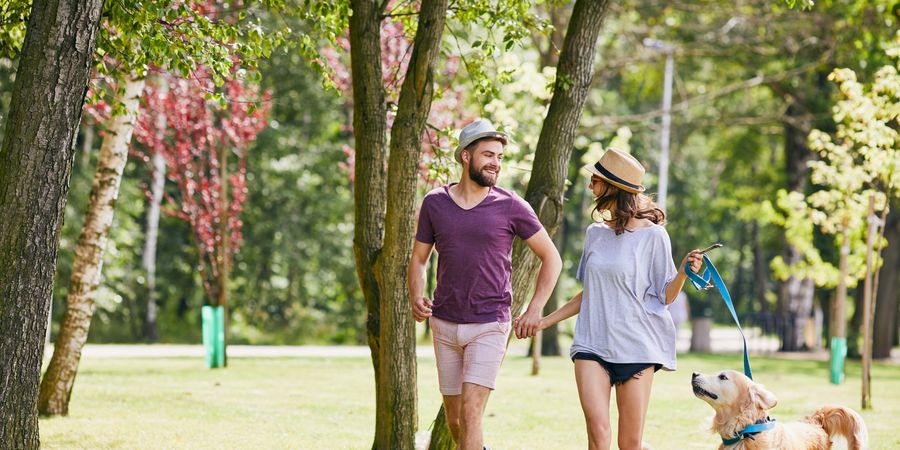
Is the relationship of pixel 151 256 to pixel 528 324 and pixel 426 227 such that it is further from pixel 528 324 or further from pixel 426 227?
pixel 528 324

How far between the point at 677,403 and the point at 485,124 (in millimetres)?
9183

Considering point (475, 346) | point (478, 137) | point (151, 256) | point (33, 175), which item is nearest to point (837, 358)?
point (475, 346)

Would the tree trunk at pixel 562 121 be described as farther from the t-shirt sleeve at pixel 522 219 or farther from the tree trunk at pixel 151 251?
the tree trunk at pixel 151 251

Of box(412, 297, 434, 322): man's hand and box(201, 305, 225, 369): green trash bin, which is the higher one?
box(412, 297, 434, 322): man's hand

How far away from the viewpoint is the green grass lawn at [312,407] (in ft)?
33.6

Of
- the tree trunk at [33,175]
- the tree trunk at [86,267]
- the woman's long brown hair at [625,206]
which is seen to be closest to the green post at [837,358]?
the tree trunk at [86,267]

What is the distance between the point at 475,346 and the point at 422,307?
14.7 inches

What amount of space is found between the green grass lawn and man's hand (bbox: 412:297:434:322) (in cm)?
169

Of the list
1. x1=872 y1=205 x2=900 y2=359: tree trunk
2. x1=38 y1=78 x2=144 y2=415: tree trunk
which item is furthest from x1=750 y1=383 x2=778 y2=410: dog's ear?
x1=872 y1=205 x2=900 y2=359: tree trunk

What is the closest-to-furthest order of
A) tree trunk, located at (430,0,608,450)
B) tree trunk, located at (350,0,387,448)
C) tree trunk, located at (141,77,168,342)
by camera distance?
tree trunk, located at (350,0,387,448)
tree trunk, located at (430,0,608,450)
tree trunk, located at (141,77,168,342)

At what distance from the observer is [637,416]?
6.06m

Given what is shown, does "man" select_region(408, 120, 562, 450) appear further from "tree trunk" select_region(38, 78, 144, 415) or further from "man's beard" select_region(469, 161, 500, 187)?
"tree trunk" select_region(38, 78, 144, 415)

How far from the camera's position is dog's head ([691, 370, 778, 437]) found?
621 cm

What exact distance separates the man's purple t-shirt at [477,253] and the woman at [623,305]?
1.07 feet
